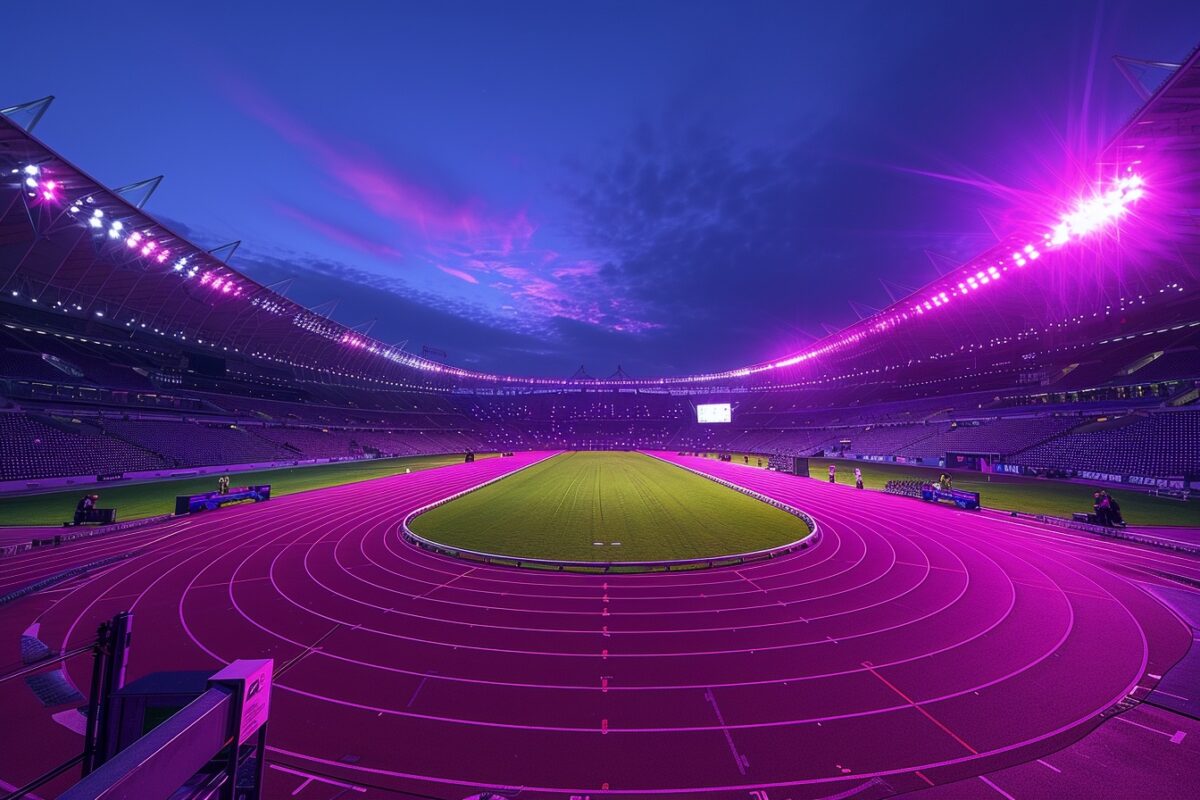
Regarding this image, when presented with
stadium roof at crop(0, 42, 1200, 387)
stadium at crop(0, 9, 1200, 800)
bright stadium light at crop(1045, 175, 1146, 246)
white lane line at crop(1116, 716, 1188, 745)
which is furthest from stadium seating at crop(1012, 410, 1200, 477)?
white lane line at crop(1116, 716, 1188, 745)

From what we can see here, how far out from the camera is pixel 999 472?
1623 inches

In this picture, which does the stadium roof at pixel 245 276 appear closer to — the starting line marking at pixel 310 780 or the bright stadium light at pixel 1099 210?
the bright stadium light at pixel 1099 210

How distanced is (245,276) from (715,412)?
6168 cm

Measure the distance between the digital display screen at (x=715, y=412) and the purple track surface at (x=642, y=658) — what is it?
198 feet

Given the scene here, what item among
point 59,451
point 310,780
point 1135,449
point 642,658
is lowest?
point 310,780

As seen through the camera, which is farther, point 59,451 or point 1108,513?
point 59,451

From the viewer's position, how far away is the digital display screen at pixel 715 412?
7631cm

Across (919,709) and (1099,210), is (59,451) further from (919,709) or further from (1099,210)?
(1099,210)

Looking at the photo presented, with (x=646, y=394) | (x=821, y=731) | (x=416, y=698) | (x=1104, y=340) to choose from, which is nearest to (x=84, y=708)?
(x=416, y=698)

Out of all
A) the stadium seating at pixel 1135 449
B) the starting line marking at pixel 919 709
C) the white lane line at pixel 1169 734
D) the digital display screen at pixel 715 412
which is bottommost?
the starting line marking at pixel 919 709

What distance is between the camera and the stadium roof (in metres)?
21.5

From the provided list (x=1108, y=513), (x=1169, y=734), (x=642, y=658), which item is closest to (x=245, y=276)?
(x=642, y=658)

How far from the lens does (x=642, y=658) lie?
862 centimetres

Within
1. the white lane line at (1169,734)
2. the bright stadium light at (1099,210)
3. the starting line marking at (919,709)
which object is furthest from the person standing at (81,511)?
the bright stadium light at (1099,210)
